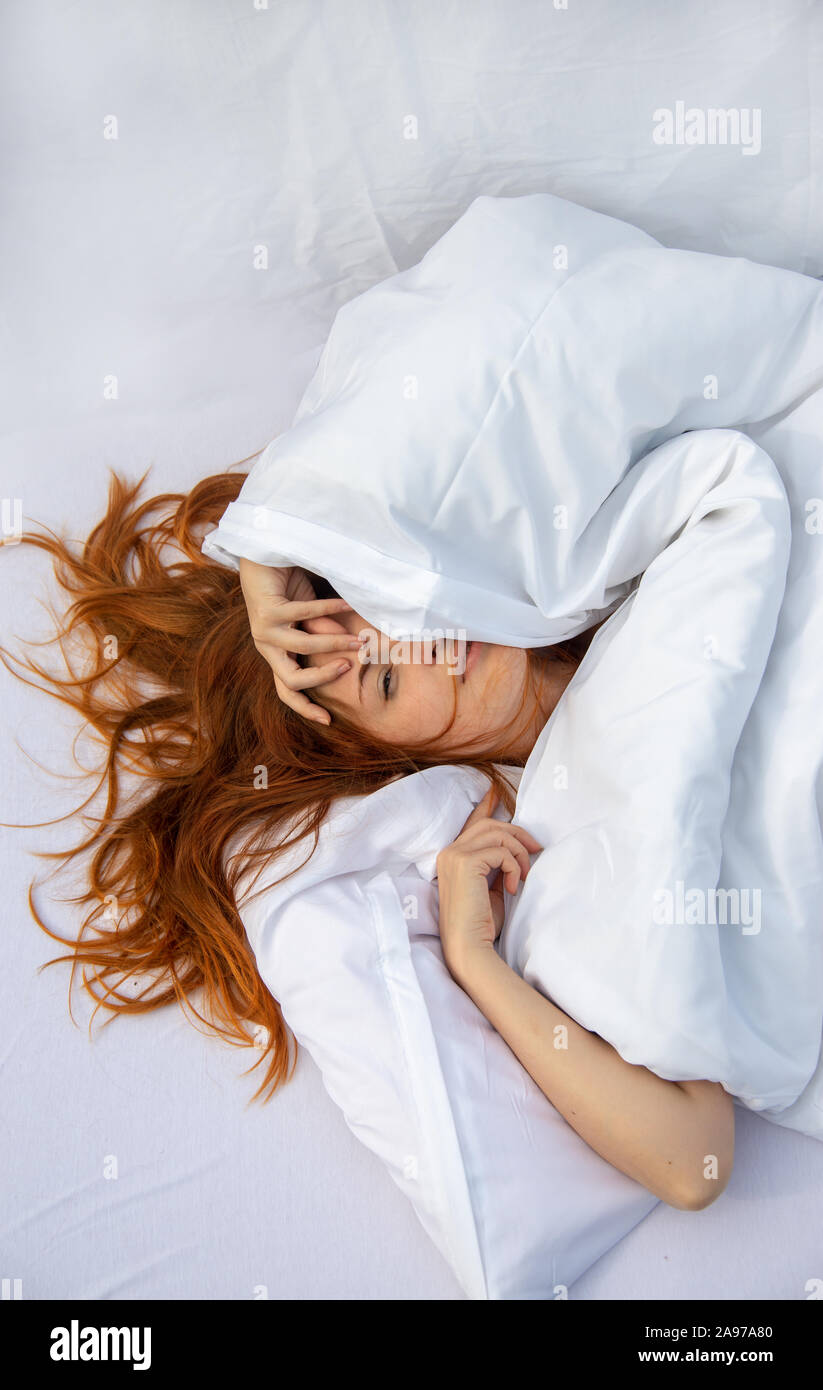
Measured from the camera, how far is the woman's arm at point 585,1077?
87 cm

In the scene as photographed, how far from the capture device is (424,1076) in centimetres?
92

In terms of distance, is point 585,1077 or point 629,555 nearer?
point 585,1077

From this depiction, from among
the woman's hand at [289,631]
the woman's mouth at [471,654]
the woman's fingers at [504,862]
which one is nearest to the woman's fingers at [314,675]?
the woman's hand at [289,631]

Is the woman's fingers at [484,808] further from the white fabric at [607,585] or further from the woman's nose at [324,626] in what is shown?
the woman's nose at [324,626]

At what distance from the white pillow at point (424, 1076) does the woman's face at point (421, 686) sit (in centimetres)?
7

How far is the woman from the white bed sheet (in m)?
0.05

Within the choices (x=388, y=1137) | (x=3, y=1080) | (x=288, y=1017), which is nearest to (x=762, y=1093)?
(x=388, y=1137)

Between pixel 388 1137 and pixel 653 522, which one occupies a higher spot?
pixel 653 522

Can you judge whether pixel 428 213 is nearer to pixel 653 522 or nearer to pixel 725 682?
pixel 653 522

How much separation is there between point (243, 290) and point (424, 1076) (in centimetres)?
94

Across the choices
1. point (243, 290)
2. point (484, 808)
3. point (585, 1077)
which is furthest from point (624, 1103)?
point (243, 290)

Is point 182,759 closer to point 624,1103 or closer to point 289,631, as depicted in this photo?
point 289,631

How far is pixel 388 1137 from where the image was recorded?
925mm
